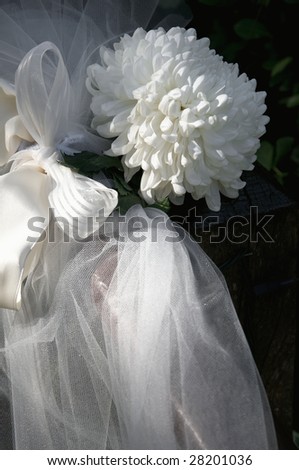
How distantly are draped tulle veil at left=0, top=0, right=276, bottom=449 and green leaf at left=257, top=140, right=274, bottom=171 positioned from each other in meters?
0.62

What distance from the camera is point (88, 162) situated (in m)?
0.85

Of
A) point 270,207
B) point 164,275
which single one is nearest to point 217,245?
point 270,207

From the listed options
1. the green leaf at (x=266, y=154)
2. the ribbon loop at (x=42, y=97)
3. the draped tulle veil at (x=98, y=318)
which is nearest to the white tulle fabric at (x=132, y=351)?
the draped tulle veil at (x=98, y=318)

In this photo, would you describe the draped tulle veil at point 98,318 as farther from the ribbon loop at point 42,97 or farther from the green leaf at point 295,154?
the green leaf at point 295,154

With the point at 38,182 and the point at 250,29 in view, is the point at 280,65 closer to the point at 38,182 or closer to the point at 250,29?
the point at 250,29

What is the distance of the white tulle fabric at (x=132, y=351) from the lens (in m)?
0.75

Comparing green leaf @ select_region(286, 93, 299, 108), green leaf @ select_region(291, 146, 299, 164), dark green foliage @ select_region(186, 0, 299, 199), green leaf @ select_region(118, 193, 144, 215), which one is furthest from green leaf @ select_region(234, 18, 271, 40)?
green leaf @ select_region(118, 193, 144, 215)

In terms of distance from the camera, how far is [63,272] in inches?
33.1

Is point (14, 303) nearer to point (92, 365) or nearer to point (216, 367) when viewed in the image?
point (92, 365)

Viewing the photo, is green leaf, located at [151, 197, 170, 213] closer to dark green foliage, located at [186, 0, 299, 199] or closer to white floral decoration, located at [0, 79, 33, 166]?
white floral decoration, located at [0, 79, 33, 166]

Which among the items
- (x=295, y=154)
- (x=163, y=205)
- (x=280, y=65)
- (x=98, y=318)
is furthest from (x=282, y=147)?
(x=98, y=318)

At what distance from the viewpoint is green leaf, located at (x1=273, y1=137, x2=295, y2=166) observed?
1.47m

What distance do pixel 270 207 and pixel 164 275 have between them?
403 mm

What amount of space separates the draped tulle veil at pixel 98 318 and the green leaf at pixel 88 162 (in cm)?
1
